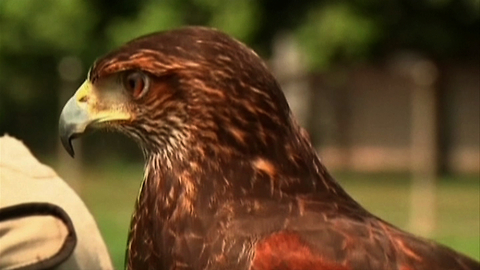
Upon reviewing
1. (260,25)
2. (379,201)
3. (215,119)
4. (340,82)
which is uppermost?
(215,119)

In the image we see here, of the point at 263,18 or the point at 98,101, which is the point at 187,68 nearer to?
the point at 98,101

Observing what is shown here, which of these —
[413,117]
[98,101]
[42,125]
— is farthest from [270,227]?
[42,125]

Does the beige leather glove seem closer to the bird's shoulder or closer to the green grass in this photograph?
the bird's shoulder

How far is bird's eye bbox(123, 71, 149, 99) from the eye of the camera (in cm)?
296

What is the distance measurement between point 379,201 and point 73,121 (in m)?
14.1

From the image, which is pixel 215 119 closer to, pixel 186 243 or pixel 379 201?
pixel 186 243

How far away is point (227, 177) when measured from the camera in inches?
116

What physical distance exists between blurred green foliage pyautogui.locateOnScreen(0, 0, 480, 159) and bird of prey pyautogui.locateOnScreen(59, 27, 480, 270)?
15.2 meters

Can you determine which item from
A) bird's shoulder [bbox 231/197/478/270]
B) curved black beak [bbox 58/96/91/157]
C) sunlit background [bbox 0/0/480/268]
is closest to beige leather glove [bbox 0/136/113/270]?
curved black beak [bbox 58/96/91/157]

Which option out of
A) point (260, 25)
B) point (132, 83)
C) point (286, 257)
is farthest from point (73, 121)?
point (260, 25)

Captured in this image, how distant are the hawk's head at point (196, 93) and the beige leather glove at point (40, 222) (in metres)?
0.41

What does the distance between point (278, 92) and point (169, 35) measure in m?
0.28

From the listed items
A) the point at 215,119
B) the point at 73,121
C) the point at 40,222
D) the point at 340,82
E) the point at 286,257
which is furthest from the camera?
the point at 340,82

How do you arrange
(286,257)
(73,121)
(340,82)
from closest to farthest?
1. (286,257)
2. (73,121)
3. (340,82)
